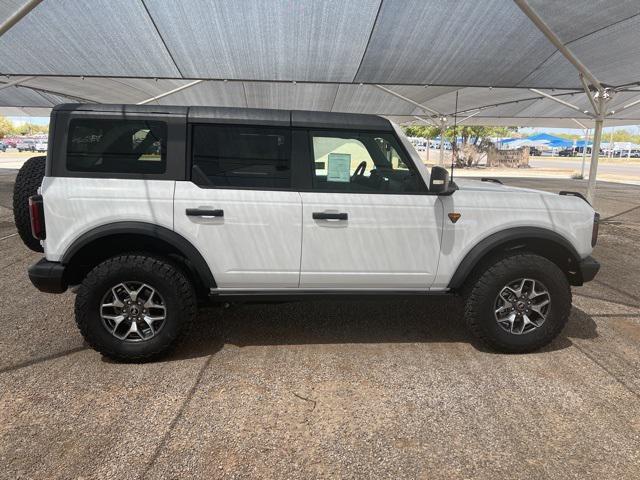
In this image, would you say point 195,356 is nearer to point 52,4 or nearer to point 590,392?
point 590,392

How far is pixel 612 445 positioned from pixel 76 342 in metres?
3.86

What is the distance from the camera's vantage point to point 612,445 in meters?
2.53

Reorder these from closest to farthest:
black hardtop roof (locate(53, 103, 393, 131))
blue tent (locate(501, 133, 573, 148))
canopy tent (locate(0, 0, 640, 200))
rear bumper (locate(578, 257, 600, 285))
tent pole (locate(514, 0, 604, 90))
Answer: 1. black hardtop roof (locate(53, 103, 393, 131))
2. rear bumper (locate(578, 257, 600, 285))
3. tent pole (locate(514, 0, 604, 90))
4. canopy tent (locate(0, 0, 640, 200))
5. blue tent (locate(501, 133, 573, 148))

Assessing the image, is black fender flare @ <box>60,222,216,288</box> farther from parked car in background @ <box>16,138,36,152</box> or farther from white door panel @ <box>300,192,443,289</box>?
parked car in background @ <box>16,138,36,152</box>

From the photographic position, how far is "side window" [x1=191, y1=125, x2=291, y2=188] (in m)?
3.32

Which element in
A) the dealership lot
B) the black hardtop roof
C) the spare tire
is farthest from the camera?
the spare tire

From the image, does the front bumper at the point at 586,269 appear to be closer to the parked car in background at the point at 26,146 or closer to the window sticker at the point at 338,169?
the window sticker at the point at 338,169

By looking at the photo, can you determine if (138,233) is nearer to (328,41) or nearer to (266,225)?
(266,225)

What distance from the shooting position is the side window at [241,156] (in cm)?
332

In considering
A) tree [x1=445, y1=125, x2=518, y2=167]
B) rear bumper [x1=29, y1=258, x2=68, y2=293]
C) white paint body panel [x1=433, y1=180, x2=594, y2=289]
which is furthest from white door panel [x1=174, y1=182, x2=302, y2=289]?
tree [x1=445, y1=125, x2=518, y2=167]

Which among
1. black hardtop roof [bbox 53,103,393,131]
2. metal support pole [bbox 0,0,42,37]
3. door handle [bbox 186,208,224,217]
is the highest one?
metal support pole [bbox 0,0,42,37]

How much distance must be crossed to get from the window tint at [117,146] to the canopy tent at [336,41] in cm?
365

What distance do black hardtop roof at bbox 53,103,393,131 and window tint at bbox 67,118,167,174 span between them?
10 centimetres

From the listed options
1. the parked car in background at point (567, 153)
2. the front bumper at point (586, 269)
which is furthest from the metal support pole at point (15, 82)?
the parked car in background at point (567, 153)
